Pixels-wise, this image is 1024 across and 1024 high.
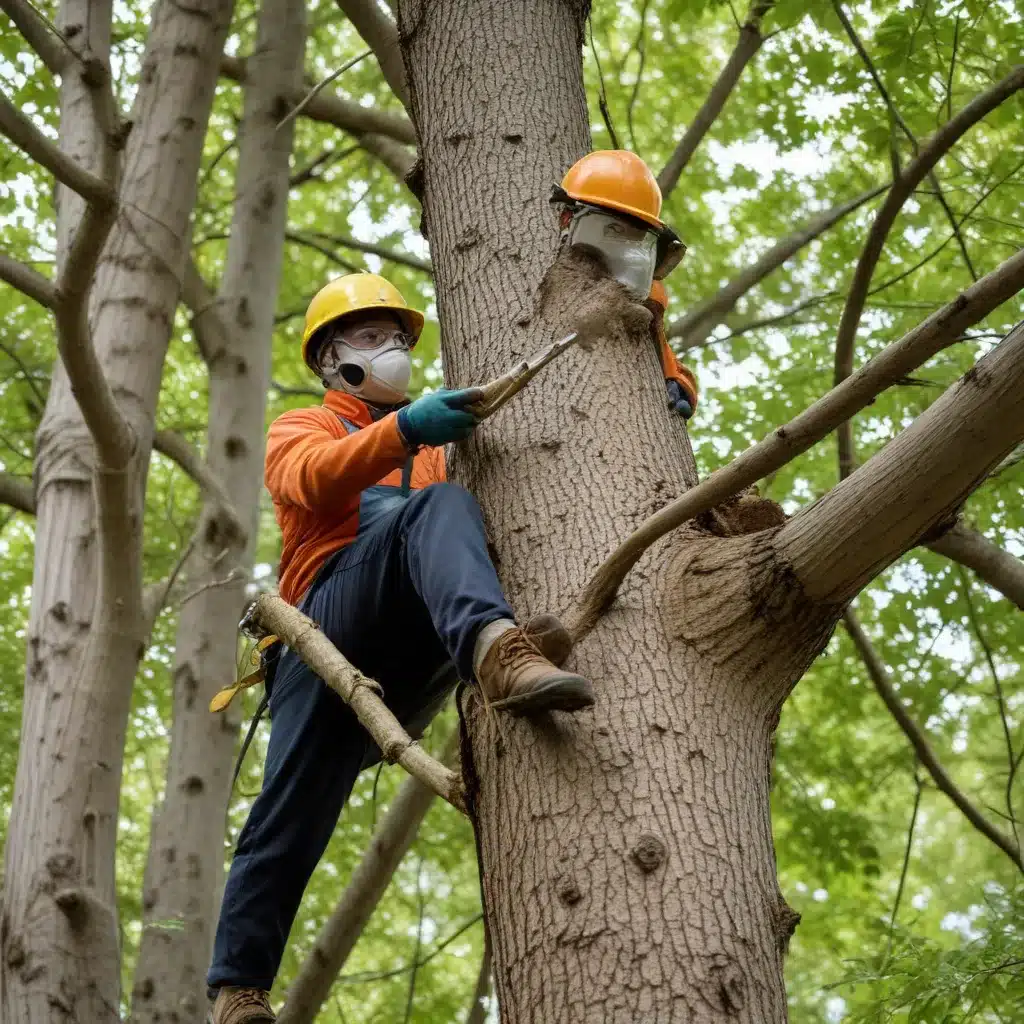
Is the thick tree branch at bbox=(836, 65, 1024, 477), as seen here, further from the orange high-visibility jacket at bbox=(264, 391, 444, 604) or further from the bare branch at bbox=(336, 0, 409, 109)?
the bare branch at bbox=(336, 0, 409, 109)

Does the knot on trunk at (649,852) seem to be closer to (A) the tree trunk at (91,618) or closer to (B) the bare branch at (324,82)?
(A) the tree trunk at (91,618)

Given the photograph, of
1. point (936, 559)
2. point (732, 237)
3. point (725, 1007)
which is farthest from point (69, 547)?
point (732, 237)

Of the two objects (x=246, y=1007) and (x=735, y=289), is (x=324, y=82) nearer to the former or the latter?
(x=735, y=289)

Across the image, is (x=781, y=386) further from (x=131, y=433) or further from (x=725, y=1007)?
(x=725, y=1007)

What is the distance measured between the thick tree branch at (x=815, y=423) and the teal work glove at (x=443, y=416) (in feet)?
1.58

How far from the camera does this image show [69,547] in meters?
4.40

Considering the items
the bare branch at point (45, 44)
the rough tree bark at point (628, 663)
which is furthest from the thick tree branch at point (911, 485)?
the bare branch at point (45, 44)

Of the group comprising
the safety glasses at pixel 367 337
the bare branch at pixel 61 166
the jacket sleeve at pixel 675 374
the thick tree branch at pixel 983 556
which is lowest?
the thick tree branch at pixel 983 556

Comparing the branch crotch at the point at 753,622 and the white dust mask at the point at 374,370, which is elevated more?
the white dust mask at the point at 374,370

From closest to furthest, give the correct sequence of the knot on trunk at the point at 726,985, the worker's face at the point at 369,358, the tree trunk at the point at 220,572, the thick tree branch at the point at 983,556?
the knot on trunk at the point at 726,985
the thick tree branch at the point at 983,556
the worker's face at the point at 369,358
the tree trunk at the point at 220,572

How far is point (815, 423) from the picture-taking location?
2.07 m

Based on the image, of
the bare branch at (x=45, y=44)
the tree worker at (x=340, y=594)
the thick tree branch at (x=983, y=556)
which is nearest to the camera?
the tree worker at (x=340, y=594)

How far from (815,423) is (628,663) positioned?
531 millimetres

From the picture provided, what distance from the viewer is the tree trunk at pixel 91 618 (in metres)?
3.72
